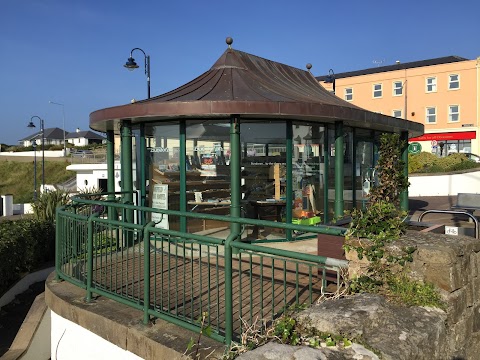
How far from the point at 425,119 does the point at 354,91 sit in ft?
25.3

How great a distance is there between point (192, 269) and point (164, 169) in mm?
4898

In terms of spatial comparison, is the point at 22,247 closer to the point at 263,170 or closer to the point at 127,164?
the point at 127,164

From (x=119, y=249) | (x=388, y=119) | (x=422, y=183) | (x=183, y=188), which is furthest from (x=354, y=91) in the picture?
(x=119, y=249)

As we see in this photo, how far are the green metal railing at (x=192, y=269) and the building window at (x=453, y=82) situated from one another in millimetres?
40748

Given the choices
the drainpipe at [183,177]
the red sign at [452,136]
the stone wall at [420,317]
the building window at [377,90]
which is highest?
the building window at [377,90]

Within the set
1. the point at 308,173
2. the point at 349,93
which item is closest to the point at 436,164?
the point at 349,93

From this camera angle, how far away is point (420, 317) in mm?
2768

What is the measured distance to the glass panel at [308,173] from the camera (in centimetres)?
880

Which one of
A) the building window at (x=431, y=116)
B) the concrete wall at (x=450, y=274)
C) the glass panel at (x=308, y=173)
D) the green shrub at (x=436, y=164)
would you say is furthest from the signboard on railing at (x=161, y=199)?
the building window at (x=431, y=116)

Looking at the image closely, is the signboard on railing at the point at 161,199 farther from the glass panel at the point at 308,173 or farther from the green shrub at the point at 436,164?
the green shrub at the point at 436,164

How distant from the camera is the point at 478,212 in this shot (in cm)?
1299

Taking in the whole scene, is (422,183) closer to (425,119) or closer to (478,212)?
(478,212)

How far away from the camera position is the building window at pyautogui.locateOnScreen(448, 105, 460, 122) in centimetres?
4078

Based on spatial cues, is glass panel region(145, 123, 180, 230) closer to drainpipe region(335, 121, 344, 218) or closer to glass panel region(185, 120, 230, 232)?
glass panel region(185, 120, 230, 232)
